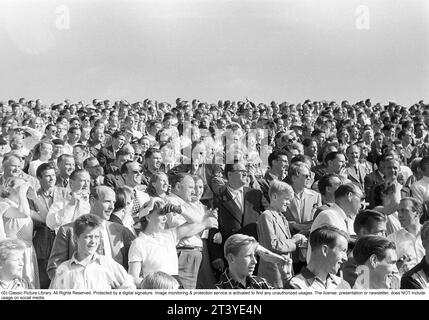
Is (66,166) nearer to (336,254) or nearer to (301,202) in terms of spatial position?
(301,202)

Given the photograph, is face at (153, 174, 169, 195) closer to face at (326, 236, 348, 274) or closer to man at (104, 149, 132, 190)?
man at (104, 149, 132, 190)

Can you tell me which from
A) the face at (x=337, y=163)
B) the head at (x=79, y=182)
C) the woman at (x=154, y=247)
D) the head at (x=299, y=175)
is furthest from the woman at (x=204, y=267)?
the face at (x=337, y=163)

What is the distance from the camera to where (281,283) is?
5.88m

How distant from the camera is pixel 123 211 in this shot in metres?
6.13

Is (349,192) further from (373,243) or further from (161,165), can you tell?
(161,165)

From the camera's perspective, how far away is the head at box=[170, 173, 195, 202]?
642 cm

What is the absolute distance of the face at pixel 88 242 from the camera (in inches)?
194

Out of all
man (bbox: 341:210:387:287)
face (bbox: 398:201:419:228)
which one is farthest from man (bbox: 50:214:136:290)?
face (bbox: 398:201:419:228)

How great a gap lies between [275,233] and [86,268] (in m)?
1.79

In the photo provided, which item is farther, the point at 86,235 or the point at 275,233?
the point at 275,233

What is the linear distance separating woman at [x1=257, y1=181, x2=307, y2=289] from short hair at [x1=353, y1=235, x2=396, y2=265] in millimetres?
1364

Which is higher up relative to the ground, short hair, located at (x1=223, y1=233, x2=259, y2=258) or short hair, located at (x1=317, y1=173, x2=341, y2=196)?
short hair, located at (x1=317, y1=173, x2=341, y2=196)

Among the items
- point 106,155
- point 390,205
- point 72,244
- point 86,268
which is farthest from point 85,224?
point 106,155
